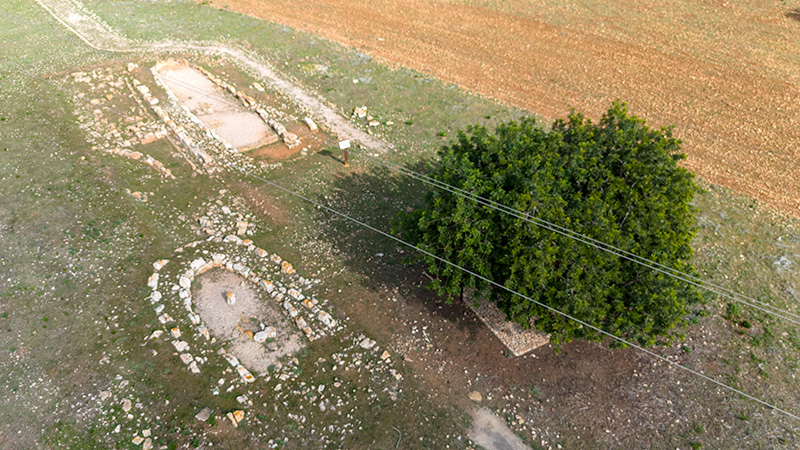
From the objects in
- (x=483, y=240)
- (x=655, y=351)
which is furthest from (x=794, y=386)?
(x=483, y=240)

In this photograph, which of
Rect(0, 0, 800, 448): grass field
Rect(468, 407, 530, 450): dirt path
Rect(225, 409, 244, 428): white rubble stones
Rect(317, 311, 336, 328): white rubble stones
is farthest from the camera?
Rect(317, 311, 336, 328): white rubble stones

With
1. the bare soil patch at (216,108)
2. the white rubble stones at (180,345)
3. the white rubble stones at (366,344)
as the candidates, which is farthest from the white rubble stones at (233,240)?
the white rubble stones at (366,344)

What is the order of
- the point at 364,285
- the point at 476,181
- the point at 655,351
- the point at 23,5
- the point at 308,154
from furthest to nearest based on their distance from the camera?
1. the point at 23,5
2. the point at 308,154
3. the point at 364,285
4. the point at 655,351
5. the point at 476,181

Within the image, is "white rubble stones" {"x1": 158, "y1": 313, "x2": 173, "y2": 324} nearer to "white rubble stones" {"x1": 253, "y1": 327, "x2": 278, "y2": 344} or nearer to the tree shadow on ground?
"white rubble stones" {"x1": 253, "y1": 327, "x2": 278, "y2": 344}

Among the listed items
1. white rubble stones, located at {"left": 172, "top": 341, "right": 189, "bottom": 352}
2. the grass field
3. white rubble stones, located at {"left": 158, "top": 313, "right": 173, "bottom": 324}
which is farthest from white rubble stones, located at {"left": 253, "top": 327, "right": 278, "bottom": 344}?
white rubble stones, located at {"left": 158, "top": 313, "right": 173, "bottom": 324}

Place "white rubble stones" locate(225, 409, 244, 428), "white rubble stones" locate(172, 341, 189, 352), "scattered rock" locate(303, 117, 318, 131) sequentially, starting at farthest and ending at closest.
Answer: "scattered rock" locate(303, 117, 318, 131), "white rubble stones" locate(172, 341, 189, 352), "white rubble stones" locate(225, 409, 244, 428)

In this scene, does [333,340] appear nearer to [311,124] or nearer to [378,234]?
[378,234]

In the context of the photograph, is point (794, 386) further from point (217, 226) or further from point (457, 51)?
point (457, 51)
